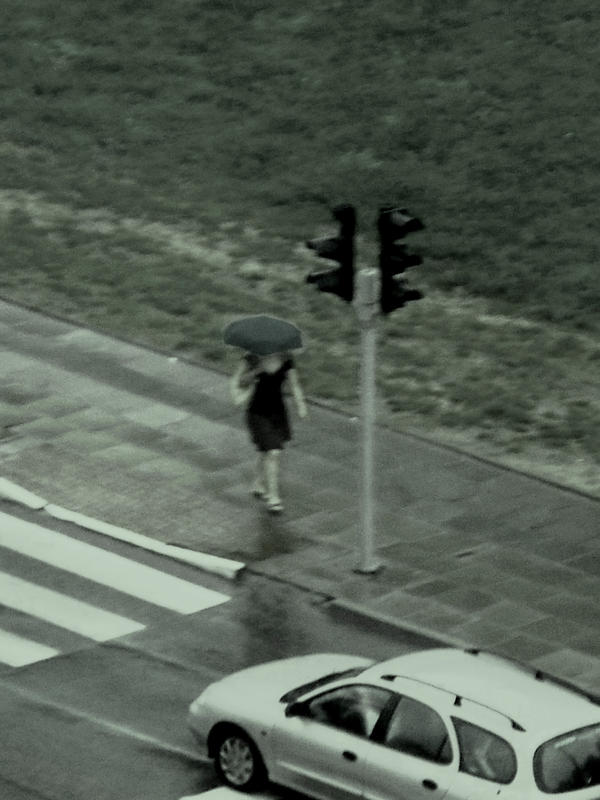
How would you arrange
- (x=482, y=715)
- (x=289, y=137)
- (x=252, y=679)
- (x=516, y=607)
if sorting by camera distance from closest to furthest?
1. (x=482, y=715)
2. (x=252, y=679)
3. (x=516, y=607)
4. (x=289, y=137)

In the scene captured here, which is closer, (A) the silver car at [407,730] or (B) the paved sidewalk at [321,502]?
(A) the silver car at [407,730]

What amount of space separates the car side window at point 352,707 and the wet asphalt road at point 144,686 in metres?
1.20

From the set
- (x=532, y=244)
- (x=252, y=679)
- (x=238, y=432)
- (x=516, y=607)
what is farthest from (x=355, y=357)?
(x=252, y=679)

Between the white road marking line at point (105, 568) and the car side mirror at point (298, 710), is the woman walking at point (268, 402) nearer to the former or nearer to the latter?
the white road marking line at point (105, 568)

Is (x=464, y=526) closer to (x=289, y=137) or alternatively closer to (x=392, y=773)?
(x=392, y=773)

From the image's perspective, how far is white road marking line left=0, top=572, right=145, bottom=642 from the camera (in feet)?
58.6

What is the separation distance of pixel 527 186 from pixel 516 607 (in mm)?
13342

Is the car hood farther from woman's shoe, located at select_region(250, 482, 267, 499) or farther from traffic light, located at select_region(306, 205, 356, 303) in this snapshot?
woman's shoe, located at select_region(250, 482, 267, 499)

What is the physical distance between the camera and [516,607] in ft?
60.4

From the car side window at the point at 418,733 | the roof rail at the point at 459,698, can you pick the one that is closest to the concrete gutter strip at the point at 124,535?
the roof rail at the point at 459,698

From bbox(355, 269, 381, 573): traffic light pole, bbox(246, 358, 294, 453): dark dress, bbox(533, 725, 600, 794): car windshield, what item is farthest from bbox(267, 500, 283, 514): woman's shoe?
bbox(533, 725, 600, 794): car windshield

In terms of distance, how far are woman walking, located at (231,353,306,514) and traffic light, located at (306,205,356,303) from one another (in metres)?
1.52

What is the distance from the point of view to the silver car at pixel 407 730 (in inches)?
526

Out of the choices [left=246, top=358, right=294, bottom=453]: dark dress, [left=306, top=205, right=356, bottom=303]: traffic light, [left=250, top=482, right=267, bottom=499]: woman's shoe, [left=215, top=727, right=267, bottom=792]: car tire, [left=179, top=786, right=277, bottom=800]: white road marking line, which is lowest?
[left=179, top=786, right=277, bottom=800]: white road marking line
